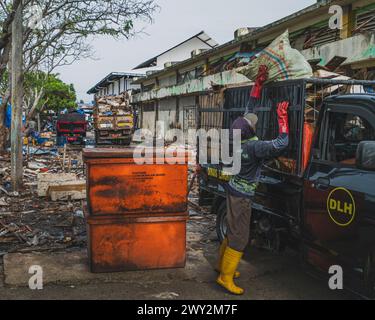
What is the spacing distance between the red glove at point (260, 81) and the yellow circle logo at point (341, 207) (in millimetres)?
1753

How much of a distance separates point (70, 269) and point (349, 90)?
402cm

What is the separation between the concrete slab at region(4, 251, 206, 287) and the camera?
201 inches

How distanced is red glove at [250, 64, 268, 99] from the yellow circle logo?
1753mm

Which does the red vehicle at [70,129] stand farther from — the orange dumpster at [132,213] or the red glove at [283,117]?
the red glove at [283,117]

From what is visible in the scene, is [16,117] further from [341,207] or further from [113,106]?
[113,106]

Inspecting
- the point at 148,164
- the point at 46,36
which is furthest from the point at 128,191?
the point at 46,36

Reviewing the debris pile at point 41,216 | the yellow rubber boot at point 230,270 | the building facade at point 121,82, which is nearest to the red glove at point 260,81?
the yellow rubber boot at point 230,270

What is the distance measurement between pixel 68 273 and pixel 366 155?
360 cm

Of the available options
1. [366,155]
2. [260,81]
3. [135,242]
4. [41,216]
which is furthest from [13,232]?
[366,155]

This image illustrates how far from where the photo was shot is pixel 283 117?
486cm

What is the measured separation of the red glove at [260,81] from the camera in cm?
550

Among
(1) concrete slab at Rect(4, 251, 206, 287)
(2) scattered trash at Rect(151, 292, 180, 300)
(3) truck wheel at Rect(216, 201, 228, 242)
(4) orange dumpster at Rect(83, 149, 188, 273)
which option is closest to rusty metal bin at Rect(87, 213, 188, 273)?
(4) orange dumpster at Rect(83, 149, 188, 273)

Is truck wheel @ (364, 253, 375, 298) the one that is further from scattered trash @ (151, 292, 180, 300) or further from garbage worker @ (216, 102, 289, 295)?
scattered trash @ (151, 292, 180, 300)

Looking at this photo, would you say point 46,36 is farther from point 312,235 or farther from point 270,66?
point 312,235
